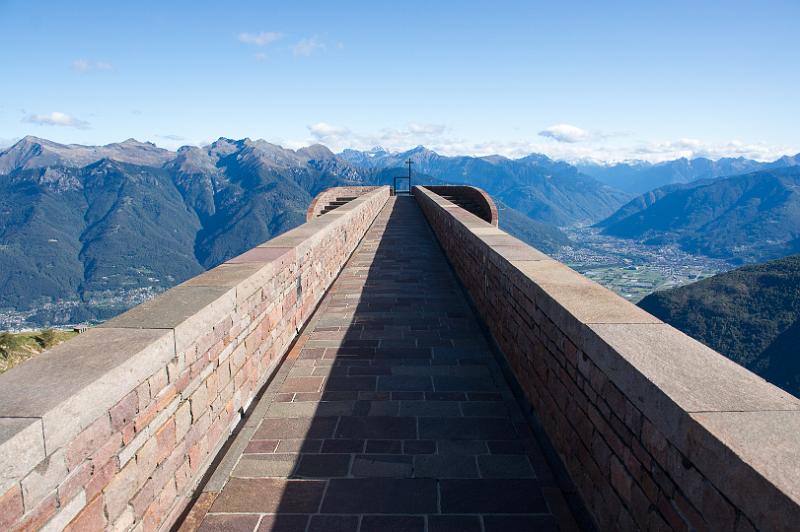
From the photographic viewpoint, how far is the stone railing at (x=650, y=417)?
1.61 meters

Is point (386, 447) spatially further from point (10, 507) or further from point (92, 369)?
Result: point (10, 507)

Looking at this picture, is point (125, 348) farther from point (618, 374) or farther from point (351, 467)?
point (618, 374)

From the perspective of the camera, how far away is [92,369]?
2.26 m

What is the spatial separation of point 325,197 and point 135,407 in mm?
21888

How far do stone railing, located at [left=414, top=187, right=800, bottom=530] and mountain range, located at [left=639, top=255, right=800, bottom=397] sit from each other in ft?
276

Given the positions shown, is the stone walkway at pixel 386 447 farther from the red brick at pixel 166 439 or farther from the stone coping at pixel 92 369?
the stone coping at pixel 92 369

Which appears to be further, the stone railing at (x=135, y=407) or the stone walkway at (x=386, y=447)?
the stone walkway at (x=386, y=447)

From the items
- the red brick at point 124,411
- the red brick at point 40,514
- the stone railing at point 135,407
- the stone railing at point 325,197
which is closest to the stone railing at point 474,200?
the stone railing at point 325,197

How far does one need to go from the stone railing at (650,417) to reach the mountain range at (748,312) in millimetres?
84174

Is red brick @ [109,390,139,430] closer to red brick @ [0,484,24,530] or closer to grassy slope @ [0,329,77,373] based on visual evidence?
red brick @ [0,484,24,530]

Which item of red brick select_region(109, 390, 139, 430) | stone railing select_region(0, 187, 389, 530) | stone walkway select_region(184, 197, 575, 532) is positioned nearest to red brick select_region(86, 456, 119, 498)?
stone railing select_region(0, 187, 389, 530)

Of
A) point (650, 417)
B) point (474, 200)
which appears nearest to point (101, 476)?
point (650, 417)

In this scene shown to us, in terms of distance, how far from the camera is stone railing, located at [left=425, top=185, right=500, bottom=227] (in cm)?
1902

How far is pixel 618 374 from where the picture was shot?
7.89 feet
